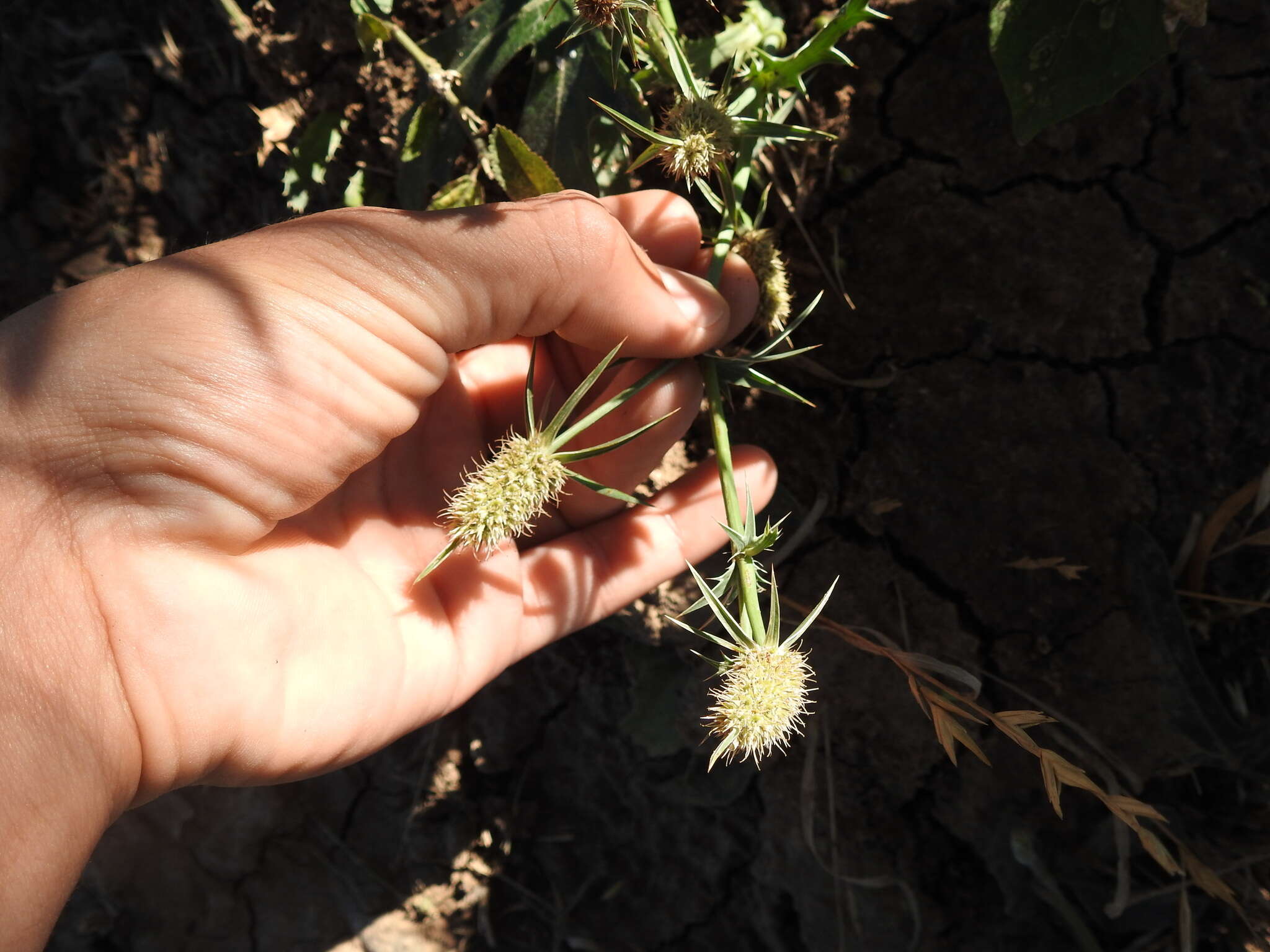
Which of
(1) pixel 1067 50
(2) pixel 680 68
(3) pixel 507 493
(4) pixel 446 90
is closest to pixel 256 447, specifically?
(3) pixel 507 493

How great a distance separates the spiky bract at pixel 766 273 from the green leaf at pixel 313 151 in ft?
3.91

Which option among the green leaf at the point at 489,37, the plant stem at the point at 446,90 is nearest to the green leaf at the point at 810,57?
the green leaf at the point at 489,37

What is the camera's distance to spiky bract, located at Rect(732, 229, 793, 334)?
173 cm

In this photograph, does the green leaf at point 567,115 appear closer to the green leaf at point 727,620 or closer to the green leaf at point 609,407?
the green leaf at point 609,407

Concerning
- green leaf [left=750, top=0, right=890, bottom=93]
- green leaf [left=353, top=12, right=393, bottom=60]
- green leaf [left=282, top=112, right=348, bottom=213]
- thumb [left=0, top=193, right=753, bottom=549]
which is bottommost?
thumb [left=0, top=193, right=753, bottom=549]

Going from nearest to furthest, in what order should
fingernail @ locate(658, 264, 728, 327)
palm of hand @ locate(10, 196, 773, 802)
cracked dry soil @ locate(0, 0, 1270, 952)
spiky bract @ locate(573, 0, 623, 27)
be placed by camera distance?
spiky bract @ locate(573, 0, 623, 27) → palm of hand @ locate(10, 196, 773, 802) → fingernail @ locate(658, 264, 728, 327) → cracked dry soil @ locate(0, 0, 1270, 952)

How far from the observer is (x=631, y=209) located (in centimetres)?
174

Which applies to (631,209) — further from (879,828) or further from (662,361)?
(879,828)

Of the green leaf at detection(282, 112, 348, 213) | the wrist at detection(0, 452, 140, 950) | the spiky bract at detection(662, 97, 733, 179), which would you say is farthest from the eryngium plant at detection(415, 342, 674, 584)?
the green leaf at detection(282, 112, 348, 213)

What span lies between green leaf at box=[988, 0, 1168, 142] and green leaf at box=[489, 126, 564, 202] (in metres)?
0.97

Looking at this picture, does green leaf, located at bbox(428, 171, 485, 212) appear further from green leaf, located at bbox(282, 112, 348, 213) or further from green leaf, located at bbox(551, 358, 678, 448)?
green leaf, located at bbox(551, 358, 678, 448)

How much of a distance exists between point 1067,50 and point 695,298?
3.02 feet

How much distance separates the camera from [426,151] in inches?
76.0

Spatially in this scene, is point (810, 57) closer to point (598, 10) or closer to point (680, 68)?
point (680, 68)
